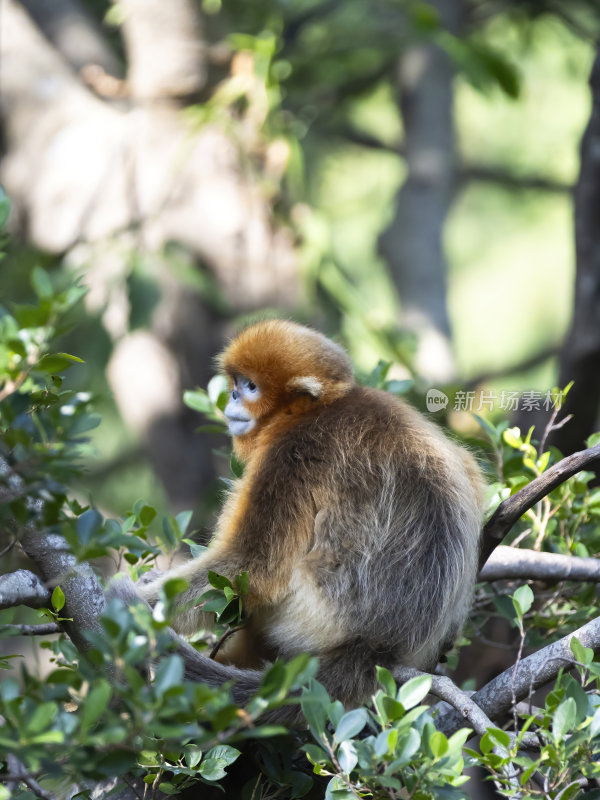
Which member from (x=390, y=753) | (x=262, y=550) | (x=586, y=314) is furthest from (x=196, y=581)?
(x=586, y=314)

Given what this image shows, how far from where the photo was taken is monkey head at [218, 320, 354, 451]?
1.87 m

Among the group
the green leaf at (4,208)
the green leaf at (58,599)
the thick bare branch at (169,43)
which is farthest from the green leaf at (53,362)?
the thick bare branch at (169,43)

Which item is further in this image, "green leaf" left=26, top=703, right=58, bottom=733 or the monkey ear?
the monkey ear

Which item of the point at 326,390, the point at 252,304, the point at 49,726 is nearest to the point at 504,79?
the point at 252,304

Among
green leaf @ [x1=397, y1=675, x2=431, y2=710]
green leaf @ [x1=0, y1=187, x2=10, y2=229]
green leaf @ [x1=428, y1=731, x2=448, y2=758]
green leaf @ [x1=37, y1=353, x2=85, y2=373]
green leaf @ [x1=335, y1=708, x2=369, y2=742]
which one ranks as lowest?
green leaf @ [x1=397, y1=675, x2=431, y2=710]

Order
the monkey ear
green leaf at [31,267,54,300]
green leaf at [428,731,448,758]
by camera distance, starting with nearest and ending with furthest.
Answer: green leaf at [31,267,54,300] → green leaf at [428,731,448,758] → the monkey ear

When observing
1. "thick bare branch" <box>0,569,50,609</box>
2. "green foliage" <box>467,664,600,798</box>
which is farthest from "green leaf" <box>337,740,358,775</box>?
"thick bare branch" <box>0,569,50,609</box>

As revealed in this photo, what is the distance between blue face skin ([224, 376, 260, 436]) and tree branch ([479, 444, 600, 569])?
585 millimetres

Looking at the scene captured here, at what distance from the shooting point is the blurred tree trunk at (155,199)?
12.9ft

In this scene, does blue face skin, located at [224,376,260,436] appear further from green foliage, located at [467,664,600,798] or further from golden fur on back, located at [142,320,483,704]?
green foliage, located at [467,664,600,798]

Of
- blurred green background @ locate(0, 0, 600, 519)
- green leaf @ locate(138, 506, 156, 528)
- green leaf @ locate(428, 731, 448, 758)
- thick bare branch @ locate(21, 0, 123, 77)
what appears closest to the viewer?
green leaf @ locate(428, 731, 448, 758)

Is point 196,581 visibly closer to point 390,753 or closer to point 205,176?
point 390,753

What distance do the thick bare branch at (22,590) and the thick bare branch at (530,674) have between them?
0.70 meters

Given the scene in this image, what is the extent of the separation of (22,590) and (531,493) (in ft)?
2.81
